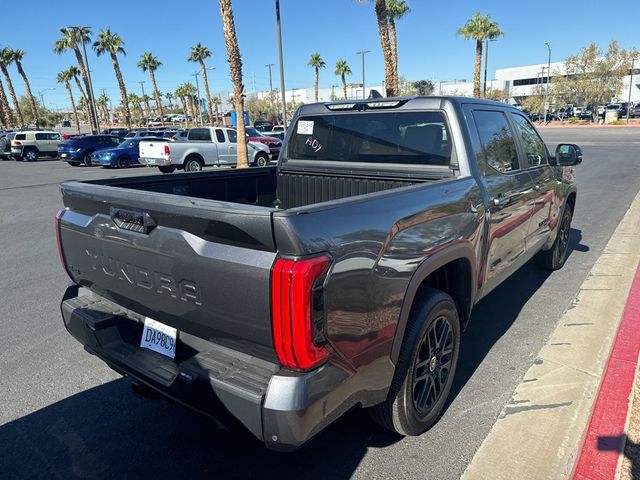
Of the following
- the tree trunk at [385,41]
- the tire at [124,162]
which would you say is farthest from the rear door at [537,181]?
the tire at [124,162]

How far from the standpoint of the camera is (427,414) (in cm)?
273

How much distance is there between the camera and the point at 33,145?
27.8m

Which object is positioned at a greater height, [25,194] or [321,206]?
[321,206]

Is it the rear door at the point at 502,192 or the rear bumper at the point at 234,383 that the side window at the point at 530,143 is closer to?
the rear door at the point at 502,192

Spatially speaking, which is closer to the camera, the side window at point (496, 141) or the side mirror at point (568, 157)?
the side window at point (496, 141)

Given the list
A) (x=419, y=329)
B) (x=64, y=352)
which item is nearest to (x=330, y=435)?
(x=419, y=329)

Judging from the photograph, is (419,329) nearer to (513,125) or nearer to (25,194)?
(513,125)

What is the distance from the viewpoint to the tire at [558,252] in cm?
537

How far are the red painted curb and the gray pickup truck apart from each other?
2.67 ft

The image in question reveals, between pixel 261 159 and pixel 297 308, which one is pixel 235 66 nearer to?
pixel 261 159

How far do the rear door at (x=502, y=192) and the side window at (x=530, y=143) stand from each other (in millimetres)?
267

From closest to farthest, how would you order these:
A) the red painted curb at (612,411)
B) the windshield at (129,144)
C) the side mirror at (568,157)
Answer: the red painted curb at (612,411)
the side mirror at (568,157)
the windshield at (129,144)

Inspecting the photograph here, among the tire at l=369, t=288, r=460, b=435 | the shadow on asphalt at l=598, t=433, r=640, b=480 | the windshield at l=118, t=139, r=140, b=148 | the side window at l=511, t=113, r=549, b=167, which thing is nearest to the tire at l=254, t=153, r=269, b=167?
Result: the windshield at l=118, t=139, r=140, b=148

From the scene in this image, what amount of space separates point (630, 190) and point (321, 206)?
474 inches
